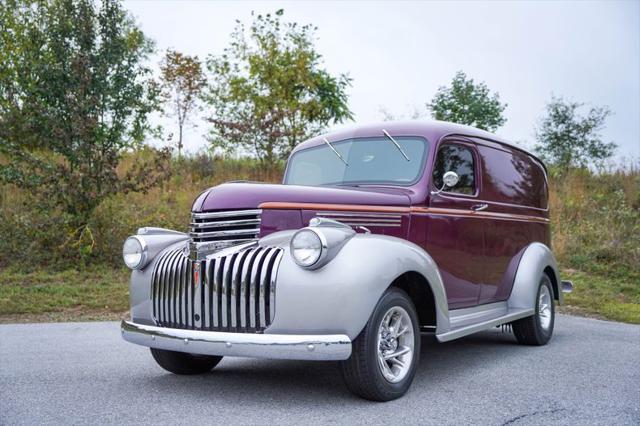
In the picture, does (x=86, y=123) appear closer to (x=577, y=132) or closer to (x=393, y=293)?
(x=393, y=293)

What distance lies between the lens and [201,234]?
4633 millimetres

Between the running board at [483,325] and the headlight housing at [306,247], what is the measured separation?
1.43 metres

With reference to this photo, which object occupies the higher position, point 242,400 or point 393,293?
point 393,293

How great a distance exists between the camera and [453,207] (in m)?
5.76

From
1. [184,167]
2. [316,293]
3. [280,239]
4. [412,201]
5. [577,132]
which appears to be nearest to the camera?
[316,293]

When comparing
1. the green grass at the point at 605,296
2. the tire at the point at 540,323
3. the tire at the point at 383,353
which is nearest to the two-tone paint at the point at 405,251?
the tire at the point at 383,353

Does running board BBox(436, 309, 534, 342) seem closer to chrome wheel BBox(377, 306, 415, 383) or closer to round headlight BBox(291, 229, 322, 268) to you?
chrome wheel BBox(377, 306, 415, 383)

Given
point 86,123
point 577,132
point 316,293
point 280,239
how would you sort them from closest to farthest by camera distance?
point 316,293 < point 280,239 < point 86,123 < point 577,132

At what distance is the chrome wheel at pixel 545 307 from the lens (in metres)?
7.16

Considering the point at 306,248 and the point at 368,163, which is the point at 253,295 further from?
the point at 368,163

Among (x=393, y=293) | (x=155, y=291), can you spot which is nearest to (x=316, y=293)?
(x=393, y=293)

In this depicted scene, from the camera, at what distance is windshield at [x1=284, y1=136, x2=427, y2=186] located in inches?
221

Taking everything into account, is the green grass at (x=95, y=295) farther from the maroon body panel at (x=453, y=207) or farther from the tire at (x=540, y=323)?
the maroon body panel at (x=453, y=207)

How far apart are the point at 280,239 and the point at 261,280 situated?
357mm
